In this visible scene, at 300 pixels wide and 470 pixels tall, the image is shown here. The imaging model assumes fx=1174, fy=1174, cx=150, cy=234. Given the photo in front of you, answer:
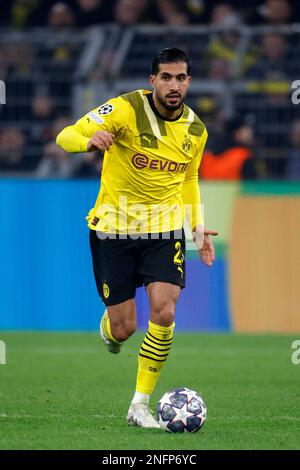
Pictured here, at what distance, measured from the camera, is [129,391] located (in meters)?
9.76

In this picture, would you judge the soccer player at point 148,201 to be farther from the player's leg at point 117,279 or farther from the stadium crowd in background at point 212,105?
the stadium crowd in background at point 212,105

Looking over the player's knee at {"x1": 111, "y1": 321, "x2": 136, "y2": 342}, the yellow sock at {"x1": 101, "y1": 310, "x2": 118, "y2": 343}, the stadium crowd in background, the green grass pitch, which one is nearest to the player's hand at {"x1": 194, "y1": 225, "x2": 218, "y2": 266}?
the player's knee at {"x1": 111, "y1": 321, "x2": 136, "y2": 342}

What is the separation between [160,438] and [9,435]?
905mm

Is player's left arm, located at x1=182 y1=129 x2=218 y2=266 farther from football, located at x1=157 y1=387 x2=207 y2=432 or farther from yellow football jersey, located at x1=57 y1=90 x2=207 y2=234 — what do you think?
football, located at x1=157 y1=387 x2=207 y2=432

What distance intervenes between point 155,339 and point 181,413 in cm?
66

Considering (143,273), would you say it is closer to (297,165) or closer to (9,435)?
(9,435)

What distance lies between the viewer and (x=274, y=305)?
14.5 meters

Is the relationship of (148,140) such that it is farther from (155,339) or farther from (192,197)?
(155,339)

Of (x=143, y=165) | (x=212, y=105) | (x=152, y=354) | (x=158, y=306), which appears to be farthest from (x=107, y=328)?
(x=212, y=105)

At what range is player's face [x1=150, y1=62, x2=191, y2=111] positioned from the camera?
312 inches

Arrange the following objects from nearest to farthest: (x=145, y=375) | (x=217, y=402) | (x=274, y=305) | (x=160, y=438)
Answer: (x=160, y=438)
(x=145, y=375)
(x=217, y=402)
(x=274, y=305)

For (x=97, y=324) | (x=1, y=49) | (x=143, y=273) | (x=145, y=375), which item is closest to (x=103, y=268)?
(x=143, y=273)

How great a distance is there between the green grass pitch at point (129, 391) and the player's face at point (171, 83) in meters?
2.18

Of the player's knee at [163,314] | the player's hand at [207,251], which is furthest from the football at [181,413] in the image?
the player's hand at [207,251]
